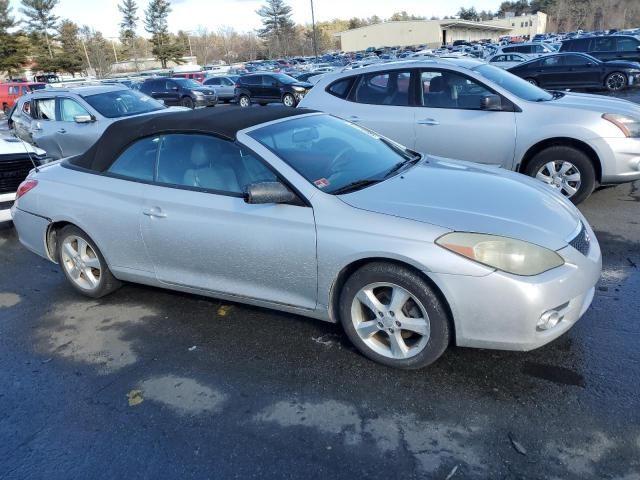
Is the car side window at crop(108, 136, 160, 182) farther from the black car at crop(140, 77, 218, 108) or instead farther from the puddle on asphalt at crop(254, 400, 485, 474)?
the black car at crop(140, 77, 218, 108)

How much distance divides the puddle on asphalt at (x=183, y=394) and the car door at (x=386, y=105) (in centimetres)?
434

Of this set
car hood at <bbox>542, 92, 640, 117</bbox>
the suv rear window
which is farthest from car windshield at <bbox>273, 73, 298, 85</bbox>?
car hood at <bbox>542, 92, 640, 117</bbox>

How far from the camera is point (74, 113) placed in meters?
9.45

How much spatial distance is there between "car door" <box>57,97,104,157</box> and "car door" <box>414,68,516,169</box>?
581 centimetres

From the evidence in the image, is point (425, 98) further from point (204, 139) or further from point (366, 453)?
point (366, 453)

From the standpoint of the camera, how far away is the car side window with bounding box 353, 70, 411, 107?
21.2 feet

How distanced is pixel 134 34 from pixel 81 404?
316ft

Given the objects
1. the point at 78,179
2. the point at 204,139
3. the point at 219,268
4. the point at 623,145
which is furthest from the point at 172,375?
A: the point at 623,145

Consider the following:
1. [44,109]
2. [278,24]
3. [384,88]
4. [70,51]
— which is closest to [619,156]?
[384,88]

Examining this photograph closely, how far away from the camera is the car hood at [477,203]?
9.43ft

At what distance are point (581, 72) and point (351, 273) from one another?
62.1 ft

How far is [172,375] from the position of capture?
325cm

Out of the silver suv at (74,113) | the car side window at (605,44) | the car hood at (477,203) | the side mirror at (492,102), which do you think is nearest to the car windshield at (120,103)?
the silver suv at (74,113)

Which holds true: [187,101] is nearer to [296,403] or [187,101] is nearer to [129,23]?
[296,403]
